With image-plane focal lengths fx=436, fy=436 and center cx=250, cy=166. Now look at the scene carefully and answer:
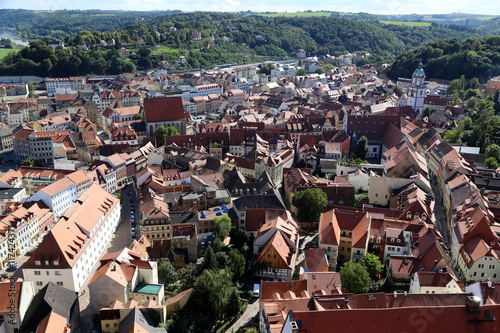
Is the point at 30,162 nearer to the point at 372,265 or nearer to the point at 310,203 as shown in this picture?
the point at 310,203

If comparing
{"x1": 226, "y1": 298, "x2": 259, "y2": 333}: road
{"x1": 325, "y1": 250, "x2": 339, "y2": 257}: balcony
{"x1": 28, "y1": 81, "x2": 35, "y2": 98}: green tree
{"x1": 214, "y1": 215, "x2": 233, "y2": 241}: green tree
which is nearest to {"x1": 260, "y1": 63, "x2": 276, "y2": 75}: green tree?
{"x1": 28, "y1": 81, "x2": 35, "y2": 98}: green tree

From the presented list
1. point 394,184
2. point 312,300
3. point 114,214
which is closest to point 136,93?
point 114,214

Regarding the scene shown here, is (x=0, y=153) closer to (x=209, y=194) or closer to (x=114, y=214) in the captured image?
(x=114, y=214)

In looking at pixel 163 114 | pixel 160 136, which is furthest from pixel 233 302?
pixel 163 114

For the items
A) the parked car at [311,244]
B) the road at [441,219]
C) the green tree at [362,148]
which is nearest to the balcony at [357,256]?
the parked car at [311,244]

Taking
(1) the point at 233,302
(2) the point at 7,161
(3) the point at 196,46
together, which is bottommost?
(2) the point at 7,161

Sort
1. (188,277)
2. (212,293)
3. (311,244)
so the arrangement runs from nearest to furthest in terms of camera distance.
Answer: (212,293)
(188,277)
(311,244)

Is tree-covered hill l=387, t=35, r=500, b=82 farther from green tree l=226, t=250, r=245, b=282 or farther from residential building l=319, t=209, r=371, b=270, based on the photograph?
green tree l=226, t=250, r=245, b=282

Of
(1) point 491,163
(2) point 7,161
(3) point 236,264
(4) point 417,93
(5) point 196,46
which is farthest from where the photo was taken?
(5) point 196,46
